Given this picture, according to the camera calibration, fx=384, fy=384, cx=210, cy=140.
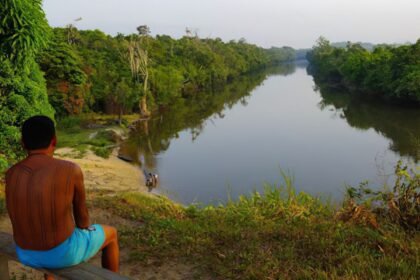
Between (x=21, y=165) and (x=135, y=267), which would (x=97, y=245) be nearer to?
(x=21, y=165)

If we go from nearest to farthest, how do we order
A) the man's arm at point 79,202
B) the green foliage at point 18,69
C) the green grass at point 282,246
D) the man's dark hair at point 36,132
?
the man's dark hair at point 36,132, the man's arm at point 79,202, the green grass at point 282,246, the green foliage at point 18,69

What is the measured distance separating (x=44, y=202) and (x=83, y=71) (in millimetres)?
29745

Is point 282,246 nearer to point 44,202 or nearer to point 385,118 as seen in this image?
point 44,202

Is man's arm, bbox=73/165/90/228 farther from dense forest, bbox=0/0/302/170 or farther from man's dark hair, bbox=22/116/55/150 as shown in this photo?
dense forest, bbox=0/0/302/170

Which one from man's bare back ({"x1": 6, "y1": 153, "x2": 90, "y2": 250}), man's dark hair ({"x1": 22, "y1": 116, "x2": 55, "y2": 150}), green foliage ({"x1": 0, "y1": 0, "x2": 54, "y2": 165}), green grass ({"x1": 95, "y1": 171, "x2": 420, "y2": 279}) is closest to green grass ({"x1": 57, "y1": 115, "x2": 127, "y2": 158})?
green foliage ({"x1": 0, "y1": 0, "x2": 54, "y2": 165})

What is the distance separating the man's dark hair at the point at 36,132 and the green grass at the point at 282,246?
8.25 feet

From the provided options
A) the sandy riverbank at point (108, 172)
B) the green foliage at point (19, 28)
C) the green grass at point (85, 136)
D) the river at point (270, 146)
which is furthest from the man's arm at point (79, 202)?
the green grass at point (85, 136)

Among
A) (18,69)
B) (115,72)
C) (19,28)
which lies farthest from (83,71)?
(19,28)

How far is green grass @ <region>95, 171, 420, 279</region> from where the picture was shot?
409 centimetres

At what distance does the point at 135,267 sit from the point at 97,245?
5.69 feet

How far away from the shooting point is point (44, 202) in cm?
269

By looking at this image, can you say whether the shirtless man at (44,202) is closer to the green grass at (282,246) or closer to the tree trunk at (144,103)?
the green grass at (282,246)

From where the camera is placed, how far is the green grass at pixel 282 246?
4.09 m

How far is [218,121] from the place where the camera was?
127 ft
